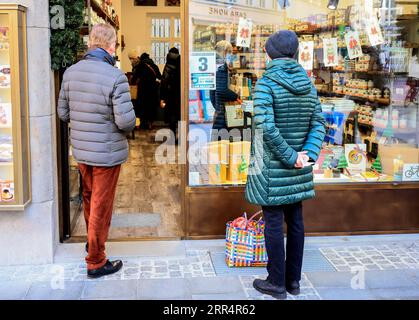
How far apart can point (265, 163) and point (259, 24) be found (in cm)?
192

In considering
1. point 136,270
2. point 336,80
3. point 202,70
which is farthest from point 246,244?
point 336,80

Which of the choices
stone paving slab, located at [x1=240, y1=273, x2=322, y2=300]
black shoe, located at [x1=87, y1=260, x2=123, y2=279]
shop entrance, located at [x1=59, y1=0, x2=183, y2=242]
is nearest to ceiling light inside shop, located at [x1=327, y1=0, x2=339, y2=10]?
shop entrance, located at [x1=59, y1=0, x2=183, y2=242]

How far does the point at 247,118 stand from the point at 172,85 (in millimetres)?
4122

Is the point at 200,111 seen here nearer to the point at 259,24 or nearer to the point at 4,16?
the point at 259,24

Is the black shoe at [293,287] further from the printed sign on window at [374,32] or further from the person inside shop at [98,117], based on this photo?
the printed sign on window at [374,32]

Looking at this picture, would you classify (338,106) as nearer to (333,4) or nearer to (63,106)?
(333,4)

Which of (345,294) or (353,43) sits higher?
(353,43)

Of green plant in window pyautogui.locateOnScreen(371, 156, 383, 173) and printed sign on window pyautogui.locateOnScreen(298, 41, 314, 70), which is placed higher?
printed sign on window pyautogui.locateOnScreen(298, 41, 314, 70)

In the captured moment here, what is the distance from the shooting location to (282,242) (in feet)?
12.6

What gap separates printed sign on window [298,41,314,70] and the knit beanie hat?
1605 mm

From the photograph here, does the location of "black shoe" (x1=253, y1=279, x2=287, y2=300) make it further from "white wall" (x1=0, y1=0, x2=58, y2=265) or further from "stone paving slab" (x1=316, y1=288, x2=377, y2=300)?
"white wall" (x1=0, y1=0, x2=58, y2=265)

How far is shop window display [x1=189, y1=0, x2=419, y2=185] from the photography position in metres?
5.07

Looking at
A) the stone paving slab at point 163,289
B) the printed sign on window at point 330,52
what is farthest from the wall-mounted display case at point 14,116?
the printed sign on window at point 330,52
